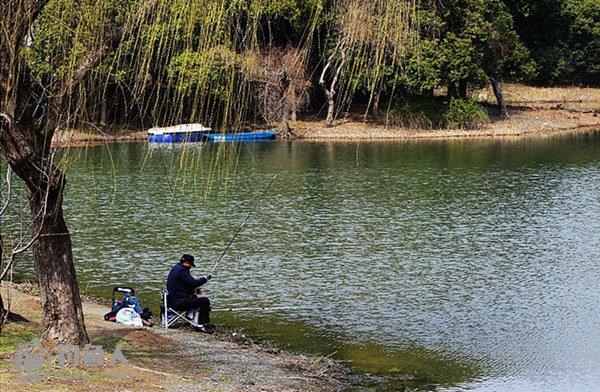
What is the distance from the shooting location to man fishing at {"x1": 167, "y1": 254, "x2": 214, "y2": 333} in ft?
48.5

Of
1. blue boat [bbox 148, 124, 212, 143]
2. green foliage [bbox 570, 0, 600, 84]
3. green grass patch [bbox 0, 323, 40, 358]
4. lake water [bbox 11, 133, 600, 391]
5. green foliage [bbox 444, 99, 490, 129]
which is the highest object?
green foliage [bbox 570, 0, 600, 84]

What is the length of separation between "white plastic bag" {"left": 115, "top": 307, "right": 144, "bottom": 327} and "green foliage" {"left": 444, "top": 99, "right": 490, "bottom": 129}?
4062 cm

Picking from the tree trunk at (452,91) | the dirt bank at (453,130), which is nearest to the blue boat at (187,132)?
the dirt bank at (453,130)

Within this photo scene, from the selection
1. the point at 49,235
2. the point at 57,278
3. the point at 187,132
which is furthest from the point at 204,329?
the point at 49,235

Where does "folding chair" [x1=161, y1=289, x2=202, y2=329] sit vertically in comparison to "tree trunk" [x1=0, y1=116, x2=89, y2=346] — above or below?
below

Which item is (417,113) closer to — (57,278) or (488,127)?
(488,127)

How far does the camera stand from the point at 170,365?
11.6 meters

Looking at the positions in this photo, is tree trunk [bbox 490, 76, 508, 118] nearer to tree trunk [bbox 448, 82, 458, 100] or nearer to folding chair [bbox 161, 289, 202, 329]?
tree trunk [bbox 448, 82, 458, 100]

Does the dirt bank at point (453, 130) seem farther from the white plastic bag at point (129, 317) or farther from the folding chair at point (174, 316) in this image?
the white plastic bag at point (129, 317)

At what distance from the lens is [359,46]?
9516mm

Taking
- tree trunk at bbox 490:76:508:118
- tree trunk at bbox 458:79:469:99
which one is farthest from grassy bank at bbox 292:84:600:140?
tree trunk at bbox 458:79:469:99

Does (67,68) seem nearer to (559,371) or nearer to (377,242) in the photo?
(559,371)

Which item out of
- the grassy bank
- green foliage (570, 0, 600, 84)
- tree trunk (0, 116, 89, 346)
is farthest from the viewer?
green foliage (570, 0, 600, 84)

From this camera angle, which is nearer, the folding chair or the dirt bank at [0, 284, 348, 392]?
the dirt bank at [0, 284, 348, 392]
